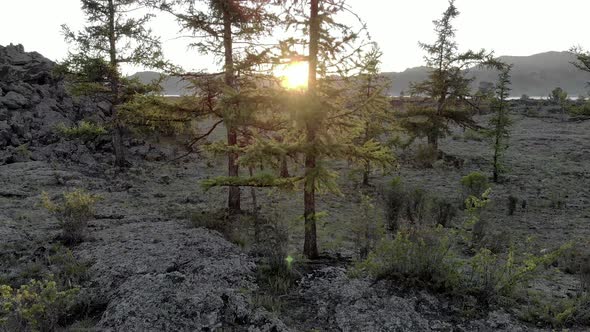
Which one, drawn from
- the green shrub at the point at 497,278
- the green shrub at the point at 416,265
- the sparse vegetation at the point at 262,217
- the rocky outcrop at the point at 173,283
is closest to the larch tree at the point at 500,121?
the sparse vegetation at the point at 262,217

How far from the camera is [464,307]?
20.5 ft

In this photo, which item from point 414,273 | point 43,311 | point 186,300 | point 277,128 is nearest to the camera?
point 43,311

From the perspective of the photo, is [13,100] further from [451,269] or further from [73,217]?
[451,269]

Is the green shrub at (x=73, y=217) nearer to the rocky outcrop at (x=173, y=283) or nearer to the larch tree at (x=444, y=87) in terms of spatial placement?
the rocky outcrop at (x=173, y=283)

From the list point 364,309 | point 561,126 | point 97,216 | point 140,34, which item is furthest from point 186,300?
point 561,126

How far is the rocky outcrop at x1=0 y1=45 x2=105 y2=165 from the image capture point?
1903 centimetres

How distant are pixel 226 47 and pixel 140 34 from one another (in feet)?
27.6

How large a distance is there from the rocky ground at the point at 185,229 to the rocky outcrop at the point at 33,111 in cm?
7

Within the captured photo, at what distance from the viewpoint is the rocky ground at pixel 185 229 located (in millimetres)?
5965

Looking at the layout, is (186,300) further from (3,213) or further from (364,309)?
(3,213)

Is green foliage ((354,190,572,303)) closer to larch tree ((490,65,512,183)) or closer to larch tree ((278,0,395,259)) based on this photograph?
larch tree ((278,0,395,259))

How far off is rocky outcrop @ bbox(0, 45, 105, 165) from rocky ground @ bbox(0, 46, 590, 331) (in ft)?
0.24

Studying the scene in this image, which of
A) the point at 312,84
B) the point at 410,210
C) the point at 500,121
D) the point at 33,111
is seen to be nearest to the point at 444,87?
the point at 500,121

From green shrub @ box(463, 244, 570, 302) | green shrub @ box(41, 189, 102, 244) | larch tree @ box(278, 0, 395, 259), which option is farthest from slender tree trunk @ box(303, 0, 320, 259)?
green shrub @ box(41, 189, 102, 244)
